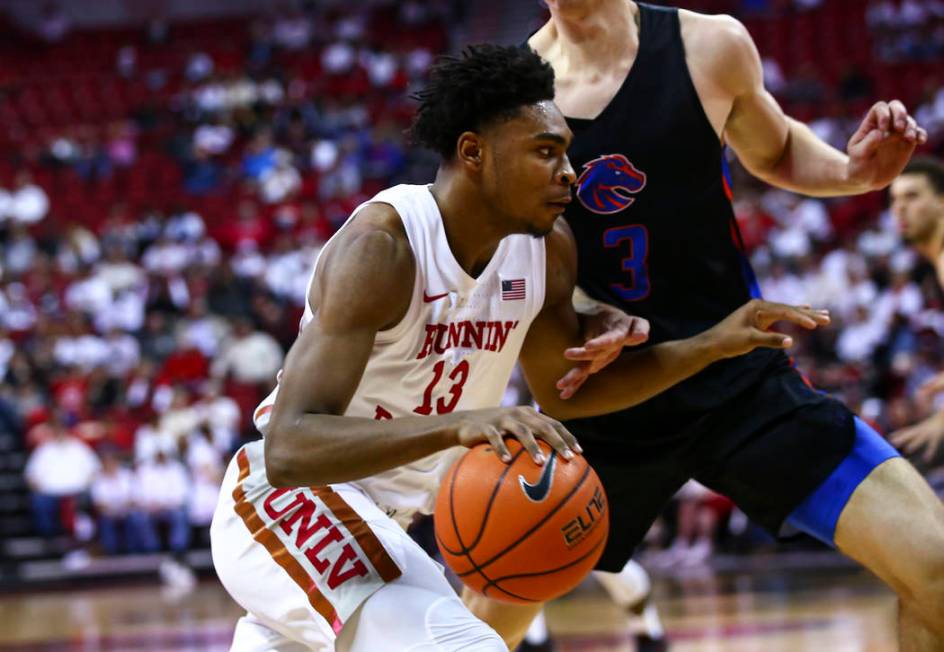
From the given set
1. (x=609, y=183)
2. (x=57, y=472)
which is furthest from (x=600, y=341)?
(x=57, y=472)

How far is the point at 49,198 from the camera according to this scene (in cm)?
1908

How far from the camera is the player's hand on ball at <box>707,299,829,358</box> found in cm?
339

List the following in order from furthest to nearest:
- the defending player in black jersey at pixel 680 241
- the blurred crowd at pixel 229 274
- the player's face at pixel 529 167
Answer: the blurred crowd at pixel 229 274, the defending player in black jersey at pixel 680 241, the player's face at pixel 529 167

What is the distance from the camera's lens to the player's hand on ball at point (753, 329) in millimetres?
3395

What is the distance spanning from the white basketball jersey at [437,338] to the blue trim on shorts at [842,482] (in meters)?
1.04

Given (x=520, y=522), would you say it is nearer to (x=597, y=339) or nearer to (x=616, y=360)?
(x=597, y=339)

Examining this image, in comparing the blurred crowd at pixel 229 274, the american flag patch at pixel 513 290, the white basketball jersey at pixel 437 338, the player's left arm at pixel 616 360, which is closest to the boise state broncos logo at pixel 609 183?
the player's left arm at pixel 616 360

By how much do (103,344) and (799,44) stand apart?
10.6 metres

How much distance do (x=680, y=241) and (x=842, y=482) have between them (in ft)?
2.91

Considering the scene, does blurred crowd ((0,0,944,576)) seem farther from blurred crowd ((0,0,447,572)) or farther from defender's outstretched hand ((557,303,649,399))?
defender's outstretched hand ((557,303,649,399))

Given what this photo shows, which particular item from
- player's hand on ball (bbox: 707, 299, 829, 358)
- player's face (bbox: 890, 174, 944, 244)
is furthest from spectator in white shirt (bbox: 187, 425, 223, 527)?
player's hand on ball (bbox: 707, 299, 829, 358)

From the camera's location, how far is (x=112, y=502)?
1317cm

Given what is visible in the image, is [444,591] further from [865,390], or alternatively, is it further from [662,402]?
[865,390]

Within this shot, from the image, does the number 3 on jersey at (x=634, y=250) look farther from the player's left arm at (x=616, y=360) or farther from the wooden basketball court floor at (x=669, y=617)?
the wooden basketball court floor at (x=669, y=617)
